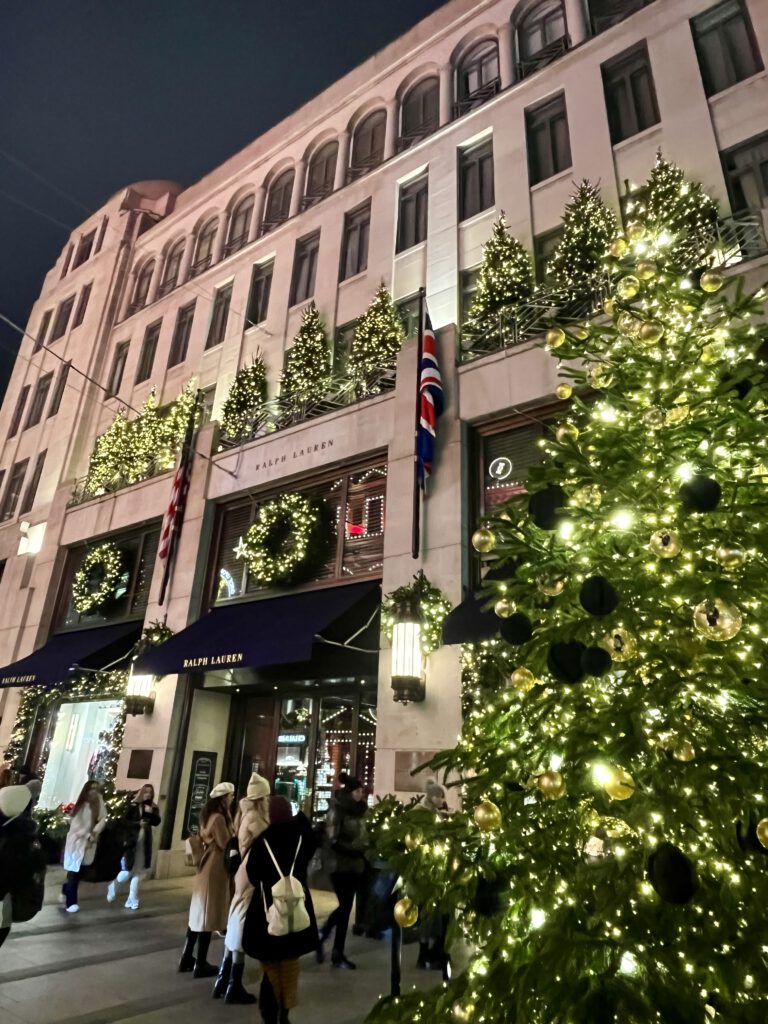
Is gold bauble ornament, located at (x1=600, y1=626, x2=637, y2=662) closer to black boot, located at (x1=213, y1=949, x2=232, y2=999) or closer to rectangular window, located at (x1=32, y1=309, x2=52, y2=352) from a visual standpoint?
black boot, located at (x1=213, y1=949, x2=232, y2=999)

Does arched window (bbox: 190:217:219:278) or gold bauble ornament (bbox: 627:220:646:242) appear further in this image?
arched window (bbox: 190:217:219:278)

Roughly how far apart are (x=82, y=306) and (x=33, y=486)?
911 centimetres

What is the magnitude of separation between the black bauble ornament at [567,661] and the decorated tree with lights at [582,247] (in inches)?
407

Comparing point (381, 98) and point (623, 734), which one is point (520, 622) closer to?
point (623, 734)

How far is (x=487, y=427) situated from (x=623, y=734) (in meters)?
9.29

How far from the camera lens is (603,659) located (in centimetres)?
298

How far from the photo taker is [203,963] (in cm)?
646

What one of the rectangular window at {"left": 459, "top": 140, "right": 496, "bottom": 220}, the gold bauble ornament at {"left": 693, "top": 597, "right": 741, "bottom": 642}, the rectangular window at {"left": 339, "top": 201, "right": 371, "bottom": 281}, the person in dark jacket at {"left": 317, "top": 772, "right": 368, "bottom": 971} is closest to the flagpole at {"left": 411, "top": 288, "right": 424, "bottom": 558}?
the person in dark jacket at {"left": 317, "top": 772, "right": 368, "bottom": 971}

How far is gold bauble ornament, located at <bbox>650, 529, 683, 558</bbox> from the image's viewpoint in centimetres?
323

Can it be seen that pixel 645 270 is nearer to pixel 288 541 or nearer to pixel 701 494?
pixel 701 494

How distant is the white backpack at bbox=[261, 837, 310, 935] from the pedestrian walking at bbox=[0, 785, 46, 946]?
2290 millimetres

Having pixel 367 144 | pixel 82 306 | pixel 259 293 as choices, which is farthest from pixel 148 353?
pixel 367 144

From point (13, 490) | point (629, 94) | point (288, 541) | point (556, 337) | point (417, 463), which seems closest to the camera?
point (556, 337)

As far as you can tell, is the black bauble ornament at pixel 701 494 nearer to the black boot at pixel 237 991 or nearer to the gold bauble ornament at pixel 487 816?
the gold bauble ornament at pixel 487 816
